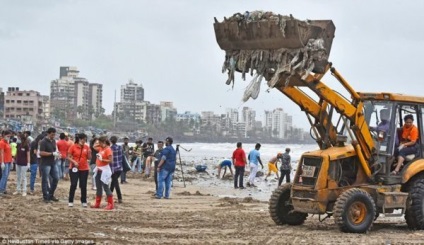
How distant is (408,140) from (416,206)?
128 centimetres

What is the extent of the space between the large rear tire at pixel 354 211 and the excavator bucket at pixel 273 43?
7.47 feet

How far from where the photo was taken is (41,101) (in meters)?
152

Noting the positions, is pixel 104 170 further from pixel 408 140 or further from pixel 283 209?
pixel 408 140

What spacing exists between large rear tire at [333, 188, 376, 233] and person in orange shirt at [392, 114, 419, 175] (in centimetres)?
130

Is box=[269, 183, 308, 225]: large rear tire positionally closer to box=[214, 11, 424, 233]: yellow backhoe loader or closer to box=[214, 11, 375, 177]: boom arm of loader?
box=[214, 11, 424, 233]: yellow backhoe loader

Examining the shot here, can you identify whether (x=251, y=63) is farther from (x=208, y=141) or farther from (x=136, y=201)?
(x=208, y=141)

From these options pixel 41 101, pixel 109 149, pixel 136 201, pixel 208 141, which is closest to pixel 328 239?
pixel 109 149

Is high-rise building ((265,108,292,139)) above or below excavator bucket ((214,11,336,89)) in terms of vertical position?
above

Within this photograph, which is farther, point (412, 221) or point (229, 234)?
point (412, 221)

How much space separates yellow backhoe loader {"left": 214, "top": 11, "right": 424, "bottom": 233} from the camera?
13.2 m

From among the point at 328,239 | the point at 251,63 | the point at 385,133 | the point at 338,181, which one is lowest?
the point at 328,239

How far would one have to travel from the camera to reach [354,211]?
13.7 metres

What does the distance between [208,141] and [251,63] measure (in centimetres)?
16110

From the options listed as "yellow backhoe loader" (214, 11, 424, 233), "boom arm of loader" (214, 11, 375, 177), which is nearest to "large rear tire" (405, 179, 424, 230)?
"yellow backhoe loader" (214, 11, 424, 233)
